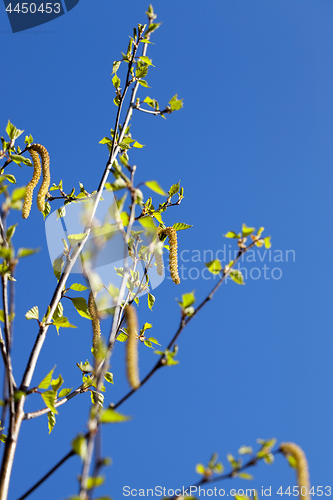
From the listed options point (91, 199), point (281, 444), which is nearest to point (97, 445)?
point (281, 444)

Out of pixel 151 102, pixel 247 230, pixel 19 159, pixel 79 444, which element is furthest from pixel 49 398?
pixel 151 102

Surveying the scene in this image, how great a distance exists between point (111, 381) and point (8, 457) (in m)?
1.01

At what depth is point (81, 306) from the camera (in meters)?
2.26

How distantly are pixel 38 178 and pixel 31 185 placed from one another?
0.30ft

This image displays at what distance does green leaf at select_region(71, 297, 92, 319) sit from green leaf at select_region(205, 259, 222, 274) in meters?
0.90

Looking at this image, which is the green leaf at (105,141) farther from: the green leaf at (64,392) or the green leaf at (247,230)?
the green leaf at (64,392)

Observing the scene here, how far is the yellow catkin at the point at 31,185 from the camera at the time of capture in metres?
2.26

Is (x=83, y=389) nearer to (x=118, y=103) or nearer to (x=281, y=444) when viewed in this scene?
(x=281, y=444)

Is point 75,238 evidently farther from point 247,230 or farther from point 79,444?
point 79,444

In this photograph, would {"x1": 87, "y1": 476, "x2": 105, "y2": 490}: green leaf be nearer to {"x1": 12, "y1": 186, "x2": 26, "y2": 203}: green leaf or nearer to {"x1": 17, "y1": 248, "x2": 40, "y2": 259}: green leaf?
{"x1": 17, "y1": 248, "x2": 40, "y2": 259}: green leaf

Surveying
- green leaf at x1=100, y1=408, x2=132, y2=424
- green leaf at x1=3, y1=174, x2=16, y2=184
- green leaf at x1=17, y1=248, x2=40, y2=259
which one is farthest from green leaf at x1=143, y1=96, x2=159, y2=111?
green leaf at x1=100, y1=408, x2=132, y2=424

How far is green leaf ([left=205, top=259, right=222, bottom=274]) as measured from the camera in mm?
1651

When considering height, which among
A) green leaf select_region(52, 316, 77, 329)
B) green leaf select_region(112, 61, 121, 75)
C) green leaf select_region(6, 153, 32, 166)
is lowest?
green leaf select_region(52, 316, 77, 329)

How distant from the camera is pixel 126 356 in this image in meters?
1.15
